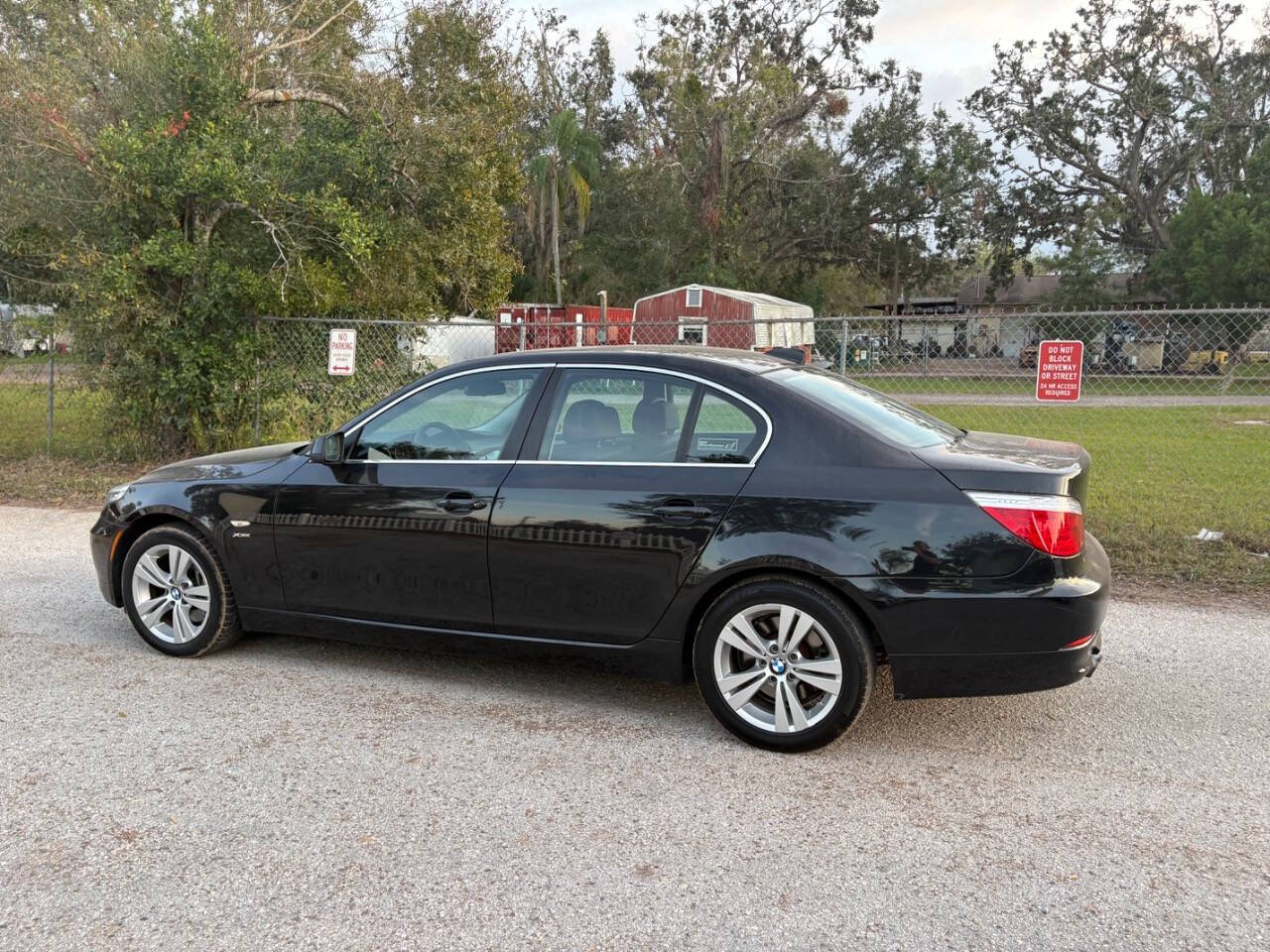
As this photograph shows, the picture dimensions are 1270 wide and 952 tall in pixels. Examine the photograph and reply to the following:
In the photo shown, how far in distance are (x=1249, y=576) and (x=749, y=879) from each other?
5.29 metres

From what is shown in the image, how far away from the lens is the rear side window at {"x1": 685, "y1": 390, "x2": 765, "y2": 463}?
160 inches

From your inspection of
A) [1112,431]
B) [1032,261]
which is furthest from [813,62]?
[1112,431]

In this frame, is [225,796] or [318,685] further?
[318,685]

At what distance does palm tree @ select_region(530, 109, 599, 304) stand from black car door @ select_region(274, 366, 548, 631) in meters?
43.6

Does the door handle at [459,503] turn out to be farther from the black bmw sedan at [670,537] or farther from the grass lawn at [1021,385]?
the grass lawn at [1021,385]

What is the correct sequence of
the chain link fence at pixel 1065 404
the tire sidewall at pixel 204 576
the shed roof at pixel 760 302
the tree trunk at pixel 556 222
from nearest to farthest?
the tire sidewall at pixel 204 576
the chain link fence at pixel 1065 404
the shed roof at pixel 760 302
the tree trunk at pixel 556 222

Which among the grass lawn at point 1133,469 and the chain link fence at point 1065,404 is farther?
the chain link fence at point 1065,404

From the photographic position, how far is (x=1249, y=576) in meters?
6.65

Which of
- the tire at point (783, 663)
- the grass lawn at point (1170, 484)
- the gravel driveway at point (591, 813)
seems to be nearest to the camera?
the gravel driveway at point (591, 813)

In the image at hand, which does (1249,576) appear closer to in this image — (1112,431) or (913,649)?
(913,649)

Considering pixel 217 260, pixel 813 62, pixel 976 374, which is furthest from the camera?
pixel 813 62

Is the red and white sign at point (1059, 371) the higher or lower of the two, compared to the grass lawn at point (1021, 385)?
lower

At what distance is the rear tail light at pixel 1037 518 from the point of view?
3668mm

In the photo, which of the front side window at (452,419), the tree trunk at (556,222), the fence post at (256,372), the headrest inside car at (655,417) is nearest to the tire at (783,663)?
the headrest inside car at (655,417)
